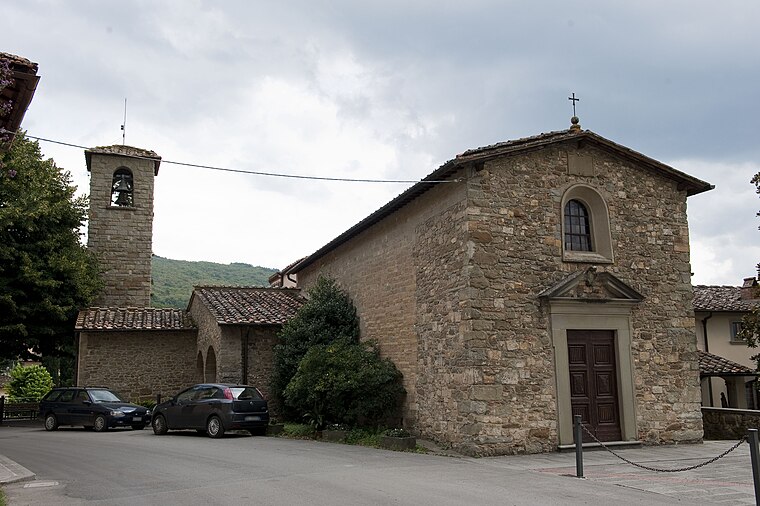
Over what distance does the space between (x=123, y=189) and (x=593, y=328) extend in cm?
2118

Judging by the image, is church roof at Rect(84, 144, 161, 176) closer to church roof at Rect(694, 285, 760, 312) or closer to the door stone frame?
the door stone frame

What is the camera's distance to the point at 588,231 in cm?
1386

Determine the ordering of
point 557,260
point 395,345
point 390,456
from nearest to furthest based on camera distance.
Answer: point 390,456
point 557,260
point 395,345

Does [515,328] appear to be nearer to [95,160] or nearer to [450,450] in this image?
[450,450]

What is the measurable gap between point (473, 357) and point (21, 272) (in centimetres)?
1746

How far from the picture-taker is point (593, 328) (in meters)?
13.0

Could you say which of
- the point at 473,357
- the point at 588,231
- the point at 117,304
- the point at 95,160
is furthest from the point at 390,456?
the point at 95,160

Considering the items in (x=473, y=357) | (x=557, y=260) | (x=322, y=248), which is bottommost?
(x=473, y=357)

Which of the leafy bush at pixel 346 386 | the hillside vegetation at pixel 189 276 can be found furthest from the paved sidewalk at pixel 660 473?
the hillside vegetation at pixel 189 276

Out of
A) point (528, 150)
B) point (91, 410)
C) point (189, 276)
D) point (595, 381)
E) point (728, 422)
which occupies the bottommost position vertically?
point (728, 422)

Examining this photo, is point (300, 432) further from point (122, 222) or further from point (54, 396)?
point (122, 222)

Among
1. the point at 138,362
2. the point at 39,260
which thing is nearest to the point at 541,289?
the point at 138,362

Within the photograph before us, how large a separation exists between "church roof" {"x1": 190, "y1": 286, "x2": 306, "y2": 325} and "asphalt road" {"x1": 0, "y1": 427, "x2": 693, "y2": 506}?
571 centimetres

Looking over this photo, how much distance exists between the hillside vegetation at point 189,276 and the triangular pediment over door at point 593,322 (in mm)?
48604
